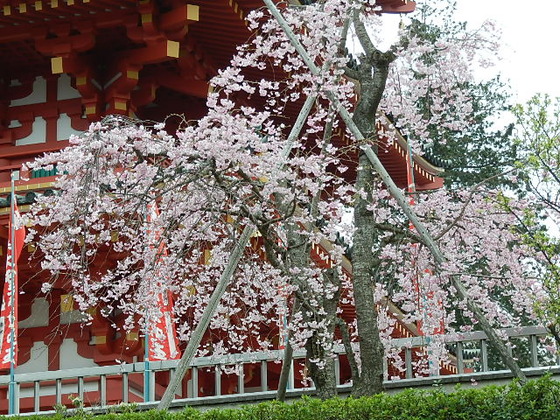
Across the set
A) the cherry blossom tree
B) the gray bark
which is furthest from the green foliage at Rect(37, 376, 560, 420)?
the cherry blossom tree

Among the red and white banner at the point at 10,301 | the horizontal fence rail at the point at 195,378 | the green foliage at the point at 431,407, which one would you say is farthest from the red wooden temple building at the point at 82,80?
the green foliage at the point at 431,407

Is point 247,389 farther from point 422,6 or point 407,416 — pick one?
point 422,6

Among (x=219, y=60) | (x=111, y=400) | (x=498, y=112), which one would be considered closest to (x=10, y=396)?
(x=111, y=400)

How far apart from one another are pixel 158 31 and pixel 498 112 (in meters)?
19.7

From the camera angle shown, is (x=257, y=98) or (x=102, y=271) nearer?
(x=102, y=271)

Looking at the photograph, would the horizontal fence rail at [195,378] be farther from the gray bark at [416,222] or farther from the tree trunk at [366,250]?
the tree trunk at [366,250]

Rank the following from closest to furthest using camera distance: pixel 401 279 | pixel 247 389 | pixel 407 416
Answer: pixel 407 416 → pixel 401 279 → pixel 247 389

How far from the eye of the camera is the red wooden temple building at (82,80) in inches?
595

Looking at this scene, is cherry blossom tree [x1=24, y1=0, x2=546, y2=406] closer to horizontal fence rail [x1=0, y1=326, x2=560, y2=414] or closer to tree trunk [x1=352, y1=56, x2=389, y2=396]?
tree trunk [x1=352, y1=56, x2=389, y2=396]

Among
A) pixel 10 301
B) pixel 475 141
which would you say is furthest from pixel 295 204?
pixel 475 141

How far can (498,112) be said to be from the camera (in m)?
32.7

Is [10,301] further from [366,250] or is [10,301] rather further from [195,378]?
[366,250]

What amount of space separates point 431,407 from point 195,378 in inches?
218

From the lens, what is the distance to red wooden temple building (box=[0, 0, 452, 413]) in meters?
15.1
